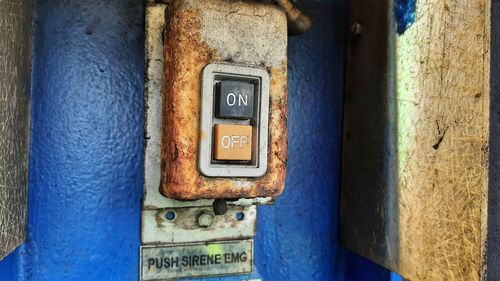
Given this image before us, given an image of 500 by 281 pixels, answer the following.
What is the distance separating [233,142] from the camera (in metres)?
0.69

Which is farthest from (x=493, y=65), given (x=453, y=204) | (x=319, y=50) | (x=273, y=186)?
(x=273, y=186)

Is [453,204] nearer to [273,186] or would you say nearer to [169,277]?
[273,186]

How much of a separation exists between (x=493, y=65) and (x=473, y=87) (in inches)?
38.3

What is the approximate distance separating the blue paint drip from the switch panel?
0.28 meters

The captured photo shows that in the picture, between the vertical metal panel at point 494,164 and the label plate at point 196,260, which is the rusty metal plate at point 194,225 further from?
the vertical metal panel at point 494,164

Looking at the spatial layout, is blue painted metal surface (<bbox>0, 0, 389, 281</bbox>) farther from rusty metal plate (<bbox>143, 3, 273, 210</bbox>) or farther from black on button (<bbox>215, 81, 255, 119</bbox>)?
black on button (<bbox>215, 81, 255, 119</bbox>)

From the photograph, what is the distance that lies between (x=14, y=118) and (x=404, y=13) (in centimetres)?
66

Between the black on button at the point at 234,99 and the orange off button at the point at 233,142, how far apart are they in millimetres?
19

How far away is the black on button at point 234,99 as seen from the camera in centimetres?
69

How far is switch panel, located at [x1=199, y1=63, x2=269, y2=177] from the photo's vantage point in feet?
2.25

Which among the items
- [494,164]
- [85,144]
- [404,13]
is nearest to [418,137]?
[404,13]

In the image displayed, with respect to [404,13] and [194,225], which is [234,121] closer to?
[194,225]

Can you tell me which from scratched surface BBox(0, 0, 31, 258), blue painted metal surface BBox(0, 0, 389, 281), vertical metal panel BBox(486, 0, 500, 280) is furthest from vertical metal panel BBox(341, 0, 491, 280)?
vertical metal panel BBox(486, 0, 500, 280)

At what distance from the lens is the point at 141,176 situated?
842 millimetres
